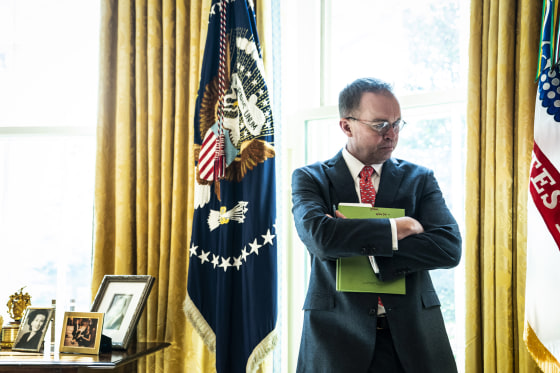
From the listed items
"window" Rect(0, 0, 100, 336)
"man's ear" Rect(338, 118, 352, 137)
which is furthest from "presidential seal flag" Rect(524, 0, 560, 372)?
"window" Rect(0, 0, 100, 336)

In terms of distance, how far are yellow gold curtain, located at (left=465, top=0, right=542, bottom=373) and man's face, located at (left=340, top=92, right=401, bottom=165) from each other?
41cm

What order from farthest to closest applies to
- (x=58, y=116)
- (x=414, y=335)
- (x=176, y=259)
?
1. (x=58, y=116)
2. (x=176, y=259)
3. (x=414, y=335)

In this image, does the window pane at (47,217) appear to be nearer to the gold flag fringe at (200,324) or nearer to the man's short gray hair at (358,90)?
the gold flag fringe at (200,324)

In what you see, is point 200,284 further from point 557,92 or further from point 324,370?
point 557,92

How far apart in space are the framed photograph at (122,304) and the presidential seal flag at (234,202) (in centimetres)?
20

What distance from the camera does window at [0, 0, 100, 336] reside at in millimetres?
2887

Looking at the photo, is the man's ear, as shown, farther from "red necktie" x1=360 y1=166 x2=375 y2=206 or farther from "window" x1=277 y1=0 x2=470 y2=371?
"window" x1=277 y1=0 x2=470 y2=371

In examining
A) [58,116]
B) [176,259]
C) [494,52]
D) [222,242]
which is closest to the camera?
[494,52]

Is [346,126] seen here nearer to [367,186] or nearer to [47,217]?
[367,186]

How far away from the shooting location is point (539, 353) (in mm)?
1598

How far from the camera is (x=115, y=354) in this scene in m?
2.01

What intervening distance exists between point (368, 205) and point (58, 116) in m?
2.11

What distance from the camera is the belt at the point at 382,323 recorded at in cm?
160

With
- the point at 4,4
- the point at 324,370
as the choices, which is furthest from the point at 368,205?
the point at 4,4
